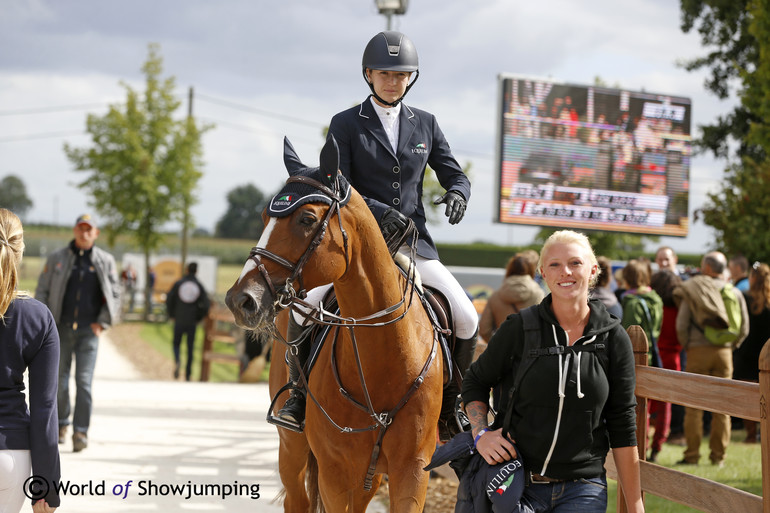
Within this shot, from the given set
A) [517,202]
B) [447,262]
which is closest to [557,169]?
[517,202]

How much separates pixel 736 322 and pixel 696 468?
1728 mm

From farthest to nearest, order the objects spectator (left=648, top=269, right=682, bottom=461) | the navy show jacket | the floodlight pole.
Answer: the floodlight pole < spectator (left=648, top=269, right=682, bottom=461) < the navy show jacket

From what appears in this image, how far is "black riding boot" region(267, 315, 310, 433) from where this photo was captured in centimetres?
469

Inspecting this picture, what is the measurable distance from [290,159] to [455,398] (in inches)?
64.0

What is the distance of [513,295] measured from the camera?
854 centimetres

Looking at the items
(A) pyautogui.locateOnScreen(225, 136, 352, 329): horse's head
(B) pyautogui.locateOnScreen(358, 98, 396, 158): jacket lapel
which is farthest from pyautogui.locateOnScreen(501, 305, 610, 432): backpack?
(B) pyautogui.locateOnScreen(358, 98, 396, 158): jacket lapel

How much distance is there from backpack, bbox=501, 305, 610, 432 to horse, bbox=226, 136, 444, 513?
97 centimetres

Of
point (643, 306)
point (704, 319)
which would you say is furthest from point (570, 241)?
point (704, 319)

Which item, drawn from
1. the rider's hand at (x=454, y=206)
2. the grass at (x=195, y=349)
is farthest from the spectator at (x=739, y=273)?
the grass at (x=195, y=349)

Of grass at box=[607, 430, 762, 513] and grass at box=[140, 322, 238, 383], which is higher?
grass at box=[607, 430, 762, 513]

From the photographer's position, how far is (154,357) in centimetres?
2295

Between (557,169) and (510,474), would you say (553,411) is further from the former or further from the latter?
(557,169)

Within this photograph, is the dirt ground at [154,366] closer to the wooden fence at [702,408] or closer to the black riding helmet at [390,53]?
the wooden fence at [702,408]

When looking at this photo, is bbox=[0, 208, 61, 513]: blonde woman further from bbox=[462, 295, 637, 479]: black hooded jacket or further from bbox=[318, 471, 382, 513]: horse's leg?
bbox=[462, 295, 637, 479]: black hooded jacket
